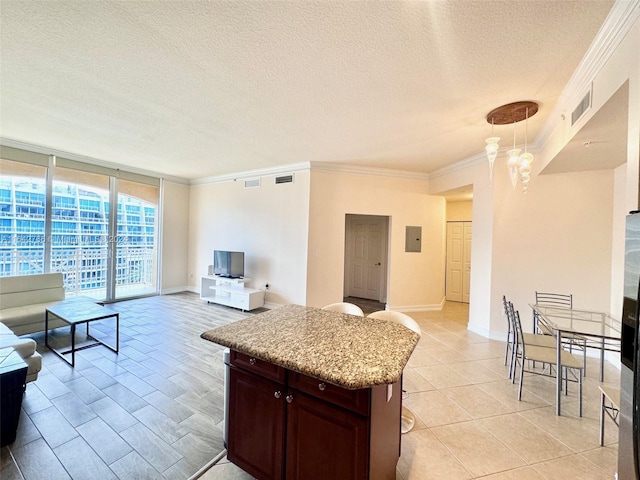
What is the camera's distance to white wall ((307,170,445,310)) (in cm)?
491

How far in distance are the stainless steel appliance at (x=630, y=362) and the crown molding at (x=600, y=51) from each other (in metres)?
1.30

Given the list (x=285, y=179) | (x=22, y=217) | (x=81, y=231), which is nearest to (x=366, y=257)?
(x=285, y=179)

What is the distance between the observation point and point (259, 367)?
56.4 inches

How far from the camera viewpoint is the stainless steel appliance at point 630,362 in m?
0.94

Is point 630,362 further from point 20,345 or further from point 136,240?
point 136,240

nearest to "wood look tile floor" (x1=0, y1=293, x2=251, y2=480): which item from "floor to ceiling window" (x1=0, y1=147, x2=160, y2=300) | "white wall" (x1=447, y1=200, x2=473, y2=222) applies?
"floor to ceiling window" (x1=0, y1=147, x2=160, y2=300)

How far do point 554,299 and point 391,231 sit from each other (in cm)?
265

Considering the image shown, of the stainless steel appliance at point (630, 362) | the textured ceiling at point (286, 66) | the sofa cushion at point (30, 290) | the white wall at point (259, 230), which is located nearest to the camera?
the stainless steel appliance at point (630, 362)

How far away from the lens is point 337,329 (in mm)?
1703

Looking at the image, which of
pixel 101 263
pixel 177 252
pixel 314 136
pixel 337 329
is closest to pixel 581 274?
pixel 337 329

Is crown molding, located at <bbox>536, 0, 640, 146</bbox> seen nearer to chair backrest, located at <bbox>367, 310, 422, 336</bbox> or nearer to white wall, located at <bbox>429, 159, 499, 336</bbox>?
white wall, located at <bbox>429, 159, 499, 336</bbox>

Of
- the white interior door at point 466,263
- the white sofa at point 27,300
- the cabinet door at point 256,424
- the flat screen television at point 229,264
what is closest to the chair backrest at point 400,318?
the cabinet door at point 256,424

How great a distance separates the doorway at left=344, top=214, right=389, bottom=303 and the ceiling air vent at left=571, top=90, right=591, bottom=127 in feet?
13.8

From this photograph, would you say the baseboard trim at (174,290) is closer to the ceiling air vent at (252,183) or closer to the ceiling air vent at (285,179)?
the ceiling air vent at (252,183)
